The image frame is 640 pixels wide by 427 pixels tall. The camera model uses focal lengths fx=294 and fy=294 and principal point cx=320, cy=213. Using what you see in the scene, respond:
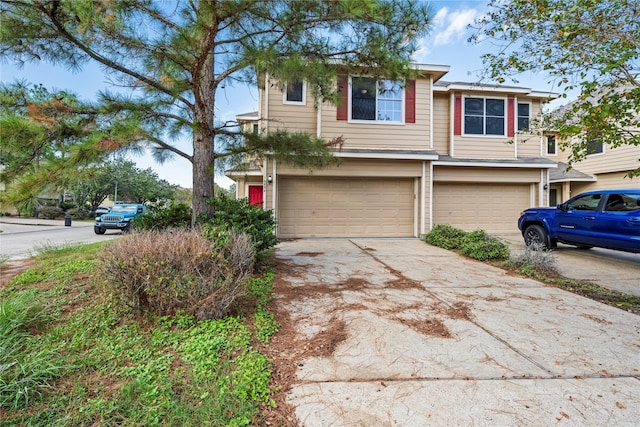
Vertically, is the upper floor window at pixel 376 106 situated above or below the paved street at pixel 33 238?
above

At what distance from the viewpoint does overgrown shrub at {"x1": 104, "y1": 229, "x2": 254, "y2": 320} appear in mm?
2975

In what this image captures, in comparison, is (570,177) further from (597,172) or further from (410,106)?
(410,106)

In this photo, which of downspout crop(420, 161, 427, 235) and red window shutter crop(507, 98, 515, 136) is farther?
red window shutter crop(507, 98, 515, 136)

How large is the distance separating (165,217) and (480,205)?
10.4 m

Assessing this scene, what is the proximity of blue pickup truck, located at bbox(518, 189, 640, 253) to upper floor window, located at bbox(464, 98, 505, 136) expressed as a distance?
4080 millimetres

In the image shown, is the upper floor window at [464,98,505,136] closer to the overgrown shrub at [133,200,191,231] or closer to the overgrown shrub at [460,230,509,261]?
the overgrown shrub at [460,230,509,261]

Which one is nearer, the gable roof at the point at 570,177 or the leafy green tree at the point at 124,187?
the gable roof at the point at 570,177

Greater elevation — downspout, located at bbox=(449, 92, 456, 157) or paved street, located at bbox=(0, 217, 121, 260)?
downspout, located at bbox=(449, 92, 456, 157)

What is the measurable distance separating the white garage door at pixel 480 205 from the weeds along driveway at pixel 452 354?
615 cm

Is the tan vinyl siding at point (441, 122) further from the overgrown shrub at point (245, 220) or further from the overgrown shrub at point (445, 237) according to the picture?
the overgrown shrub at point (245, 220)

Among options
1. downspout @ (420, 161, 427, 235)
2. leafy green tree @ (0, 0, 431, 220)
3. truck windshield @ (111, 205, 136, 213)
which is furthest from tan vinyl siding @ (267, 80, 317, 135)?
truck windshield @ (111, 205, 136, 213)

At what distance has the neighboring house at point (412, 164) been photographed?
950 centimetres

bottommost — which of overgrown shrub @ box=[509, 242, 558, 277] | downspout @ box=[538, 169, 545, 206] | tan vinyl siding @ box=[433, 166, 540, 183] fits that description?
overgrown shrub @ box=[509, 242, 558, 277]

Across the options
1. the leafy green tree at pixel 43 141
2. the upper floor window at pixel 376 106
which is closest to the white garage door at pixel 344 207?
the upper floor window at pixel 376 106
